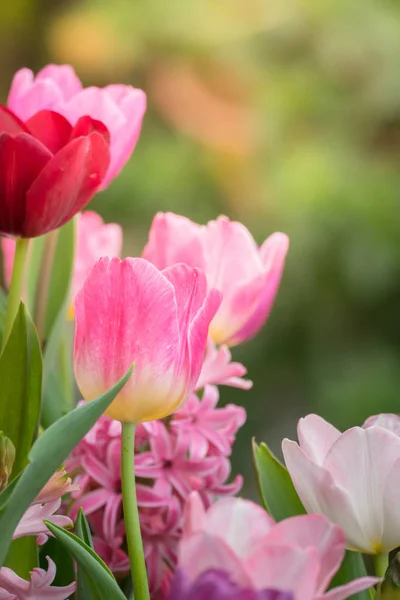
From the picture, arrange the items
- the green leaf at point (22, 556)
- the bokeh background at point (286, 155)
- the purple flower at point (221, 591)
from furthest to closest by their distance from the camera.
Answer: the bokeh background at point (286, 155) < the green leaf at point (22, 556) < the purple flower at point (221, 591)

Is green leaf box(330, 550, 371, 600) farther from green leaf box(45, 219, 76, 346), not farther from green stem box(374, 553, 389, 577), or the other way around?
green leaf box(45, 219, 76, 346)

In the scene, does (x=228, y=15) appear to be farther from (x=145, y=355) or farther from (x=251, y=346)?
(x=145, y=355)

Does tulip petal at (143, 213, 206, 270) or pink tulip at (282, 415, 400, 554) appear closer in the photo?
pink tulip at (282, 415, 400, 554)

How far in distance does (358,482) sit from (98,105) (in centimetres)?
17

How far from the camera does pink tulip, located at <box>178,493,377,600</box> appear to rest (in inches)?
8.1

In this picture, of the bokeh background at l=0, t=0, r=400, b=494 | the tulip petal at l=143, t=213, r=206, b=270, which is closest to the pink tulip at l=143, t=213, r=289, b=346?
the tulip petal at l=143, t=213, r=206, b=270

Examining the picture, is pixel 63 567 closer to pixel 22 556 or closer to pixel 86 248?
pixel 22 556

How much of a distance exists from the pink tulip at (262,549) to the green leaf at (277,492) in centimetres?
8

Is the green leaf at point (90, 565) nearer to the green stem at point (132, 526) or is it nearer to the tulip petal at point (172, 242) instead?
the green stem at point (132, 526)

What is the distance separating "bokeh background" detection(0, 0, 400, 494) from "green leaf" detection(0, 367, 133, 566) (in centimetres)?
186

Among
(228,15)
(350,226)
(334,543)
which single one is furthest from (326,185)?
(334,543)

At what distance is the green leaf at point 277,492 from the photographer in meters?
0.30

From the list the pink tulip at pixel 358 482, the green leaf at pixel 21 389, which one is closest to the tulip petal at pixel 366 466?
the pink tulip at pixel 358 482

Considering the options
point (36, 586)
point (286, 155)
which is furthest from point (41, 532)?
point (286, 155)
